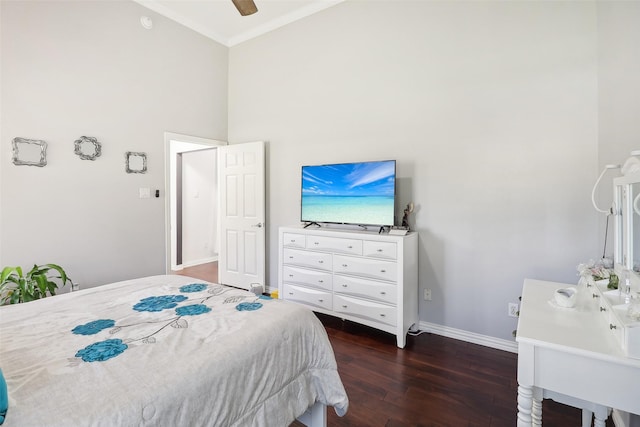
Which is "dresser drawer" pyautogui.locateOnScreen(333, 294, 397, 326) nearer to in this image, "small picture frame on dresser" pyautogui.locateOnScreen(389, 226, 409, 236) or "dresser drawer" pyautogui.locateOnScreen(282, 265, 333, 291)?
"dresser drawer" pyautogui.locateOnScreen(282, 265, 333, 291)

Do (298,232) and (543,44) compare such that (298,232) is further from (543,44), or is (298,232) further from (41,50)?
(41,50)

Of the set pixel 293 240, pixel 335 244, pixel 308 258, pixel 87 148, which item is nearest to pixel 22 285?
pixel 87 148

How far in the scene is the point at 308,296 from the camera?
10.1 feet

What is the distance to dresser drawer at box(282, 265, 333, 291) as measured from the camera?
294 cm

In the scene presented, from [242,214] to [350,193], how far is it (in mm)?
1726

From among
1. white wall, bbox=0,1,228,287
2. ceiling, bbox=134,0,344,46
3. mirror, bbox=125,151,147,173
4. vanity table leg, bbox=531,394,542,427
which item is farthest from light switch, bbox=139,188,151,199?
vanity table leg, bbox=531,394,542,427

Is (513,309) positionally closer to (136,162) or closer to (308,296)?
(308,296)

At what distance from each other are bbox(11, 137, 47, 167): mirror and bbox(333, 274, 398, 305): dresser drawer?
286 centimetres

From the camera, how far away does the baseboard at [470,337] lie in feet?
8.14

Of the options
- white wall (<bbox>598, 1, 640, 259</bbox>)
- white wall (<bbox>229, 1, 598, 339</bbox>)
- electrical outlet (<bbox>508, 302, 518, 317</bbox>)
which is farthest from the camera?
electrical outlet (<bbox>508, 302, 518, 317</bbox>)

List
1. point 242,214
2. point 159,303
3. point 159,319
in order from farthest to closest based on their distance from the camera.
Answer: point 242,214, point 159,303, point 159,319

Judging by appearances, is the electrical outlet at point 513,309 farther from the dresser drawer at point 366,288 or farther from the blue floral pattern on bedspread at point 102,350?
the blue floral pattern on bedspread at point 102,350

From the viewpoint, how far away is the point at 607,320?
45.5 inches

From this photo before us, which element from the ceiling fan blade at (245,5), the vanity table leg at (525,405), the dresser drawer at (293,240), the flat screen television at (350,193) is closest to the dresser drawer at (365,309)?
the dresser drawer at (293,240)
